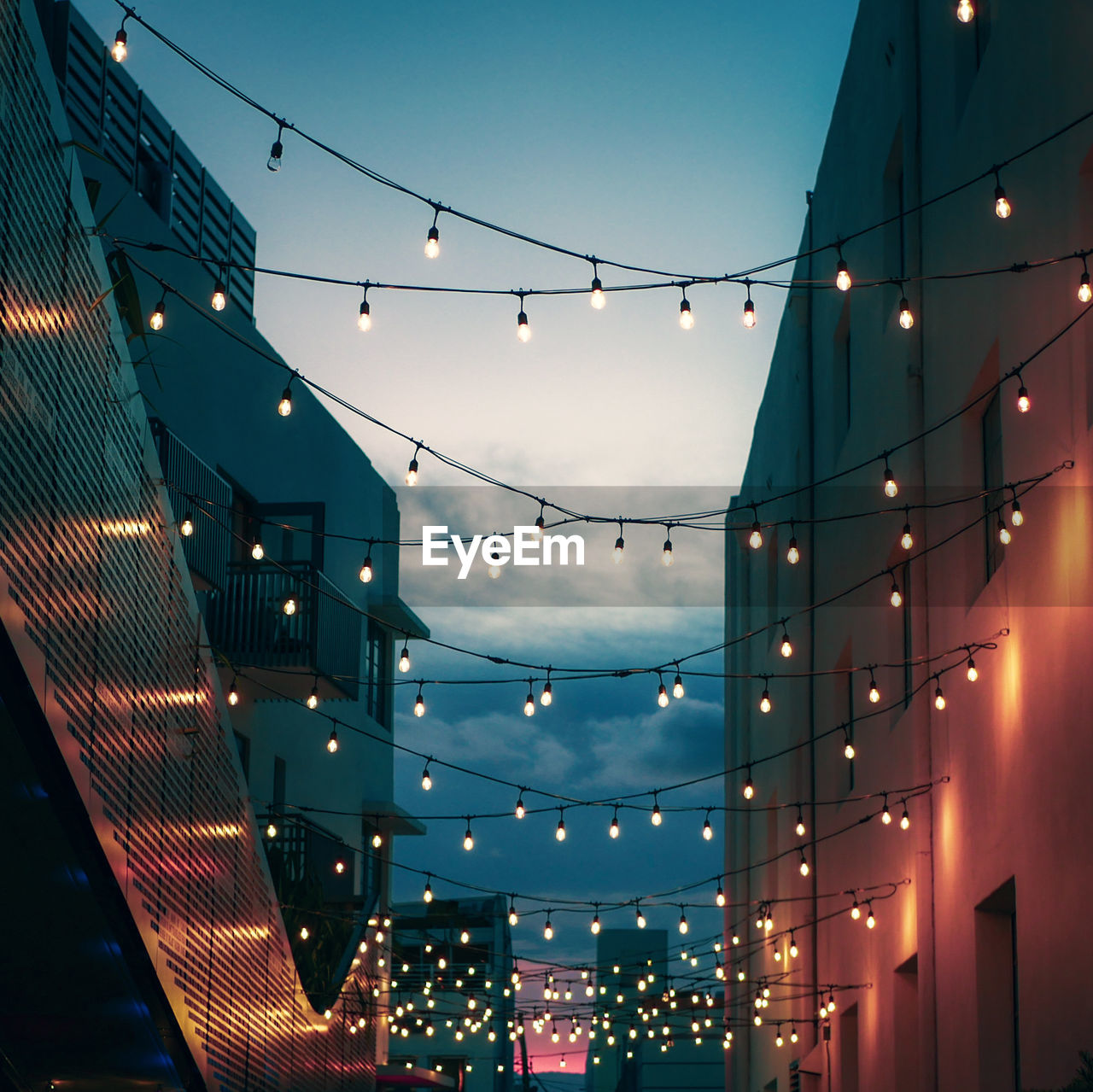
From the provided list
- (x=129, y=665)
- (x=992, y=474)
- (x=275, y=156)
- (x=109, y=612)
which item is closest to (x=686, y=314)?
(x=275, y=156)

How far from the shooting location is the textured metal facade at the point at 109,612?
20.4ft

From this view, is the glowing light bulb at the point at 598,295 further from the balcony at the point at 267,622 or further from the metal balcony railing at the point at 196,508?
the balcony at the point at 267,622

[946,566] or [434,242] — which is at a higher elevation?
[434,242]

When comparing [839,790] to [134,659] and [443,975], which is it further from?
[443,975]

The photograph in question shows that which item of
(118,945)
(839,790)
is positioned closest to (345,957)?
(839,790)

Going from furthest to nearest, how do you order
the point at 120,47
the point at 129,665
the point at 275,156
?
the point at 129,665, the point at 275,156, the point at 120,47

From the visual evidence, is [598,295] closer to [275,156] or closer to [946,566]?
[275,156]

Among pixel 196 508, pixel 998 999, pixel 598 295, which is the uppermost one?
pixel 196 508

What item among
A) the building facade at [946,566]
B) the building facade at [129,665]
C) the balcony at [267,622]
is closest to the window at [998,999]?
the building facade at [946,566]

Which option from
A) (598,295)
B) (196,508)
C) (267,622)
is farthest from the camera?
(267,622)

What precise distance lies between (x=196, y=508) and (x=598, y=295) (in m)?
8.44

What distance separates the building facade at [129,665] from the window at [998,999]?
4861 mm

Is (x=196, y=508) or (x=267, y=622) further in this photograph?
(x=267, y=622)

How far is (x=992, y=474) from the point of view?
965cm
